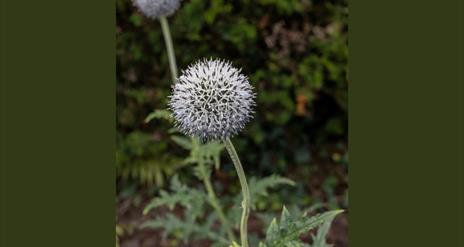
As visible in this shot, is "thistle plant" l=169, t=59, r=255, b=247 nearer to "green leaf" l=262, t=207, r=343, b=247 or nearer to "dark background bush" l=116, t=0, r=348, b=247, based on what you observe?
"green leaf" l=262, t=207, r=343, b=247

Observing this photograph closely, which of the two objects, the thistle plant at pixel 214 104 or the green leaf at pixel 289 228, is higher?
the thistle plant at pixel 214 104

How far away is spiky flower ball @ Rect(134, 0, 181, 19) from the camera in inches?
141

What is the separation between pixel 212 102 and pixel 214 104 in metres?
0.02

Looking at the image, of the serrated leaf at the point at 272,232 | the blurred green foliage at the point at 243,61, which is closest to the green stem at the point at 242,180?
the serrated leaf at the point at 272,232

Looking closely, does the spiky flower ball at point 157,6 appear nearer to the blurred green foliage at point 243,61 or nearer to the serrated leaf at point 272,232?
the blurred green foliage at point 243,61

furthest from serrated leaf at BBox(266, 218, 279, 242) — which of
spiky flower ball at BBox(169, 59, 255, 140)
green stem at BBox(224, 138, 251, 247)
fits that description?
spiky flower ball at BBox(169, 59, 255, 140)

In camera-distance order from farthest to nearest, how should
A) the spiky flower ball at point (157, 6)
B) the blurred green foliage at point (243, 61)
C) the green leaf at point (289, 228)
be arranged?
the blurred green foliage at point (243, 61)
the spiky flower ball at point (157, 6)
the green leaf at point (289, 228)

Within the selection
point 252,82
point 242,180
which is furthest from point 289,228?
point 252,82

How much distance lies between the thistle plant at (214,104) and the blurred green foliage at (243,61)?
2638 millimetres

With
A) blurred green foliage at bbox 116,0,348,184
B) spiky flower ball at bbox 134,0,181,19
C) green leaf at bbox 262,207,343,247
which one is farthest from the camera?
blurred green foliage at bbox 116,0,348,184

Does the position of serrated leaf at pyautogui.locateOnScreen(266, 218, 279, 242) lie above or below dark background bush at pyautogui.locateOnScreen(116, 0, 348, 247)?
below

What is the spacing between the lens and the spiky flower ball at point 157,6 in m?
3.58

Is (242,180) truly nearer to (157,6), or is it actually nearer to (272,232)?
(272,232)

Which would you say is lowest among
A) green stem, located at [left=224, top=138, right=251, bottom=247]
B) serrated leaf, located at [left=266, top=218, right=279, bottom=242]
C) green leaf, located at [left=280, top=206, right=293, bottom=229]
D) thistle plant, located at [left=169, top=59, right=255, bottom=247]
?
serrated leaf, located at [left=266, top=218, right=279, bottom=242]
